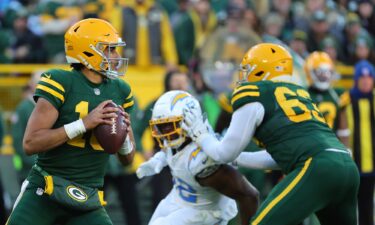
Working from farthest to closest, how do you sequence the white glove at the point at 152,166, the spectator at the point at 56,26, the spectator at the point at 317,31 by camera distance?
the spectator at the point at 317,31, the spectator at the point at 56,26, the white glove at the point at 152,166

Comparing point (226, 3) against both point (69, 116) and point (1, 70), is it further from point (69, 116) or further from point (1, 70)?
point (69, 116)

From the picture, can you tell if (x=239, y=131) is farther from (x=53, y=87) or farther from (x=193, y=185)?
(x=53, y=87)

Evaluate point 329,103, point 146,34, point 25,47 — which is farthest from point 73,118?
point 25,47

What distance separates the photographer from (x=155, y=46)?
11.2m

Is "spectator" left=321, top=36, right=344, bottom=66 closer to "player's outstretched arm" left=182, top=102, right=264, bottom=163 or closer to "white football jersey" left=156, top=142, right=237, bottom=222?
"white football jersey" left=156, top=142, right=237, bottom=222

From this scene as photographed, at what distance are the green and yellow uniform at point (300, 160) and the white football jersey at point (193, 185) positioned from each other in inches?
19.4

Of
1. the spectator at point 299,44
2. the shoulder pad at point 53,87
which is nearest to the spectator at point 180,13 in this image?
the spectator at point 299,44

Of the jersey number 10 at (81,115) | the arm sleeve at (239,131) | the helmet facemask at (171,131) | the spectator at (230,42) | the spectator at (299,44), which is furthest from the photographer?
the spectator at (299,44)

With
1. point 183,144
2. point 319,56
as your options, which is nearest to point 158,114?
point 183,144

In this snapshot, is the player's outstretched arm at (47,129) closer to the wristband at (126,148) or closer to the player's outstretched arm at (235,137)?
the wristband at (126,148)

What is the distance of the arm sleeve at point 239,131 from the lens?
5.50m

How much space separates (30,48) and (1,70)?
0.68 meters

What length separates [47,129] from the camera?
5.25 metres

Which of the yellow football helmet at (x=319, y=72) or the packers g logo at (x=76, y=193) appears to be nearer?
the packers g logo at (x=76, y=193)
